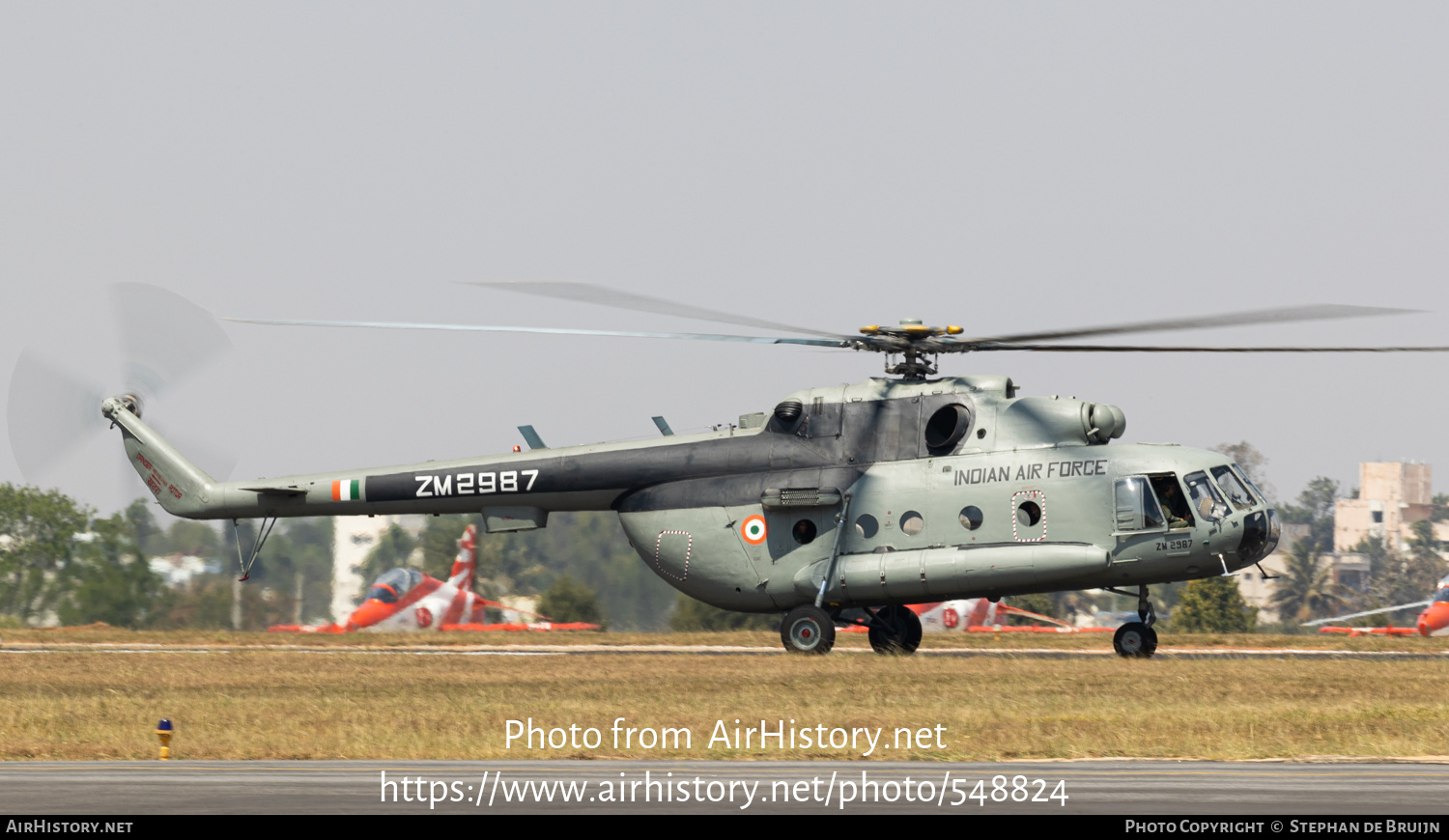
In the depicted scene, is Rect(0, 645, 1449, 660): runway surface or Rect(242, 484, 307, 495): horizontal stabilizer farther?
Rect(242, 484, 307, 495): horizontal stabilizer

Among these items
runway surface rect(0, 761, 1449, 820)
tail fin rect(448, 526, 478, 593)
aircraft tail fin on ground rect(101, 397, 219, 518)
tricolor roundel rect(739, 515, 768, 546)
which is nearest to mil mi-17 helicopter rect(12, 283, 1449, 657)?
tricolor roundel rect(739, 515, 768, 546)

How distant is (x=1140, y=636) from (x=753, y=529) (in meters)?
7.01

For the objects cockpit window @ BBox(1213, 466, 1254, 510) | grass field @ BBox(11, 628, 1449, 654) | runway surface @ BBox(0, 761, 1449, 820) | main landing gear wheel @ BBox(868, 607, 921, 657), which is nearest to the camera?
runway surface @ BBox(0, 761, 1449, 820)

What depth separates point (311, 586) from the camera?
193 ft

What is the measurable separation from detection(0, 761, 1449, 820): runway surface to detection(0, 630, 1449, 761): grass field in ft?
3.92

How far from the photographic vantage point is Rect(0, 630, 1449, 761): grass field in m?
17.4

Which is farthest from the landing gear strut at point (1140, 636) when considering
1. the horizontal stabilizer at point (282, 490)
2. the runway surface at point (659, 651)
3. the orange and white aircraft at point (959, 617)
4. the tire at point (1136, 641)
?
the orange and white aircraft at point (959, 617)

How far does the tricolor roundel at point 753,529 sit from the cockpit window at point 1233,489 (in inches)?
307

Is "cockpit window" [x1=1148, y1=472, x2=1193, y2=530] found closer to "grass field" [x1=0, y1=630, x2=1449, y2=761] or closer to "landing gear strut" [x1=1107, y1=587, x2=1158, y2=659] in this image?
"landing gear strut" [x1=1107, y1=587, x2=1158, y2=659]

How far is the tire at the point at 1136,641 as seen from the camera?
99.2 feet

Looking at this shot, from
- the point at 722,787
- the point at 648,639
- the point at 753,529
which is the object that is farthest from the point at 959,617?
the point at 722,787

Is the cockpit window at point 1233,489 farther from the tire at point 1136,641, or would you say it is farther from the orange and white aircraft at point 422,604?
the orange and white aircraft at point 422,604
